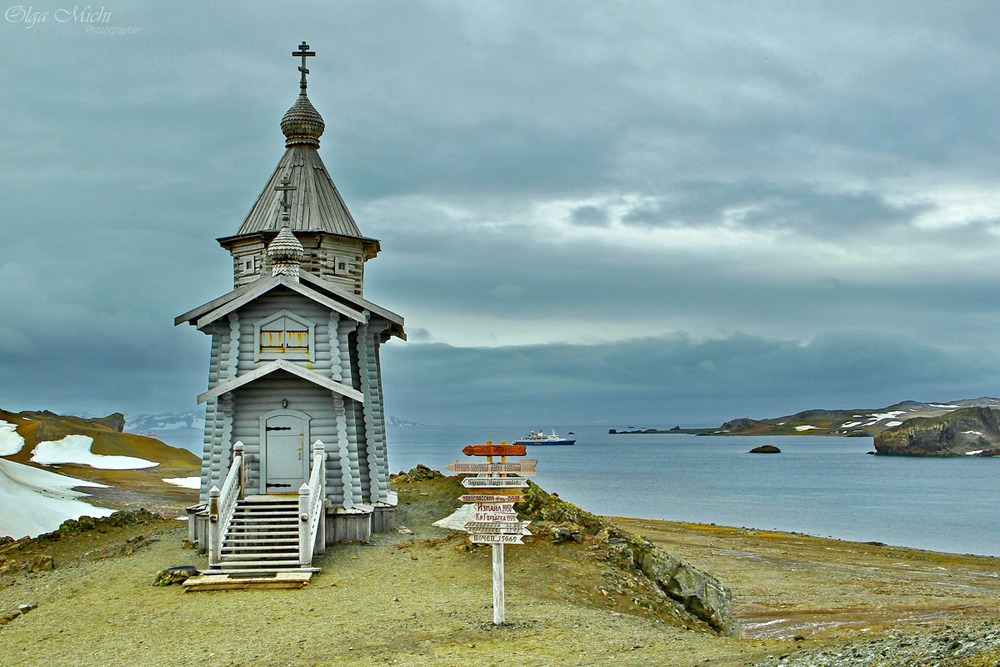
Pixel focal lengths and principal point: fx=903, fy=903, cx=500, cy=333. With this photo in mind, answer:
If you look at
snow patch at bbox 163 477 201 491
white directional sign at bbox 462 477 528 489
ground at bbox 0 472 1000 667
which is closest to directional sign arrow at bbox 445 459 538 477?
white directional sign at bbox 462 477 528 489

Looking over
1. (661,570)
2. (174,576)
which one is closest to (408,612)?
(174,576)

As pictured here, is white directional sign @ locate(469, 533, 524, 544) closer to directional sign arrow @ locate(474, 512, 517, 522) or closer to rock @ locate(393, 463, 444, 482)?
directional sign arrow @ locate(474, 512, 517, 522)

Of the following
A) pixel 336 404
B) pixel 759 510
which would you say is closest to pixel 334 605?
pixel 336 404

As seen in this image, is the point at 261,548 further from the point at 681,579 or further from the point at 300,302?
the point at 681,579

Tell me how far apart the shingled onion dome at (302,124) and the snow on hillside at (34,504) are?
15095 millimetres

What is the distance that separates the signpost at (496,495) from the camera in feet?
51.7

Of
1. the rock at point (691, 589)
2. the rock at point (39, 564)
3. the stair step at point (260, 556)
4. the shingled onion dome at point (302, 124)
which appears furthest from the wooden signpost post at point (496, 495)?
the shingled onion dome at point (302, 124)

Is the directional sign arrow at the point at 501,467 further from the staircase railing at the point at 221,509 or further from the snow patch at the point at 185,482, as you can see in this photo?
the snow patch at the point at 185,482

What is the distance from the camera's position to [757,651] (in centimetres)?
1311

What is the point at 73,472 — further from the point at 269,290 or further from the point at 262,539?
the point at 262,539

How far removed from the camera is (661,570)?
866 inches

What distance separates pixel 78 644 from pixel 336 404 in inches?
373

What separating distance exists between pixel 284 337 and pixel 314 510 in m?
4.79

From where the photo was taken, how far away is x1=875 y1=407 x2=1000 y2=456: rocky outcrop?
160125 mm
